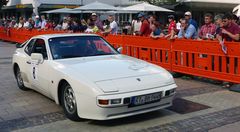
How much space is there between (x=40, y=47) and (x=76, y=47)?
0.87 meters

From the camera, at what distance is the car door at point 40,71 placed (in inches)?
247

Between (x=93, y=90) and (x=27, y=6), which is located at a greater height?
(x=27, y=6)

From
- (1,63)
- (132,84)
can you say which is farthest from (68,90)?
(1,63)

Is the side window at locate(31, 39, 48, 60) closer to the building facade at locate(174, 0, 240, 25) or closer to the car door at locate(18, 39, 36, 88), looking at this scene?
the car door at locate(18, 39, 36, 88)

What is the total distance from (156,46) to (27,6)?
31978 millimetres

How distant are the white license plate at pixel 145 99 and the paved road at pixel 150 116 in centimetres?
37

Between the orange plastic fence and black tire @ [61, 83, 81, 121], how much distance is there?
4053 mm

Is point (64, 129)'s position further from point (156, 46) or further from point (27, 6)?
point (27, 6)

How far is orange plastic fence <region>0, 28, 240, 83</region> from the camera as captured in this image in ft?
25.6

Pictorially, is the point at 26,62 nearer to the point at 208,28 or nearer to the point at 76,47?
the point at 76,47

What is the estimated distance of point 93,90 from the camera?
4.93 meters

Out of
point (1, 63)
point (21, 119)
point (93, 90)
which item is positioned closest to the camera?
point (93, 90)

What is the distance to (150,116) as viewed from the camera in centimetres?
568

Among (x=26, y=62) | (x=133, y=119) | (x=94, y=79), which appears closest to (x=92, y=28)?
(x=26, y=62)
